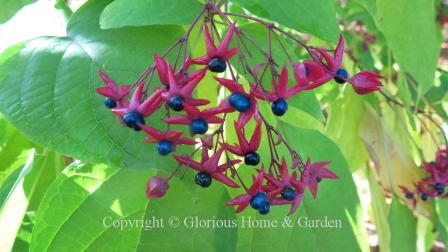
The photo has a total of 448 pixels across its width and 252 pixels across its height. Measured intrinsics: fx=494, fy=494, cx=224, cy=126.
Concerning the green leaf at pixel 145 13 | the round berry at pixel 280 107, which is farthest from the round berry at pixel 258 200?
the green leaf at pixel 145 13

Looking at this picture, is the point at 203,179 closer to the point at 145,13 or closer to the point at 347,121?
the point at 145,13

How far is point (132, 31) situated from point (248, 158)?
21 centimetres

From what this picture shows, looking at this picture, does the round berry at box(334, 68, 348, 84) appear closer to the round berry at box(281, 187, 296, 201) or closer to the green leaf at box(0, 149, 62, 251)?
the round berry at box(281, 187, 296, 201)

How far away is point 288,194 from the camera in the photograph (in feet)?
1.81

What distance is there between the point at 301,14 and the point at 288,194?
0.65 ft

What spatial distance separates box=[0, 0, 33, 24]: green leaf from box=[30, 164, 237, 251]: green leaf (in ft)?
0.76

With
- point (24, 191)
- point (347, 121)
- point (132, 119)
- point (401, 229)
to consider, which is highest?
point (132, 119)

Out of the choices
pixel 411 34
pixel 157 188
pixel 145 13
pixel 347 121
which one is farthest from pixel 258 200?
pixel 347 121

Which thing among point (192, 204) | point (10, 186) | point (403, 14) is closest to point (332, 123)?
point (403, 14)

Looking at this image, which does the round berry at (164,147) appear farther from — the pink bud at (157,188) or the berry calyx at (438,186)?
the berry calyx at (438,186)

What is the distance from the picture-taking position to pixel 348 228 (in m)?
0.70

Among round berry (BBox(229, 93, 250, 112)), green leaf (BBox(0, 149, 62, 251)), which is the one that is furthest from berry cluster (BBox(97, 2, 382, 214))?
green leaf (BBox(0, 149, 62, 251))

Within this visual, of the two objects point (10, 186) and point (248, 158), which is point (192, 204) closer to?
point (248, 158)

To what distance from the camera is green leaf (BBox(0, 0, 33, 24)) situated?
681mm
